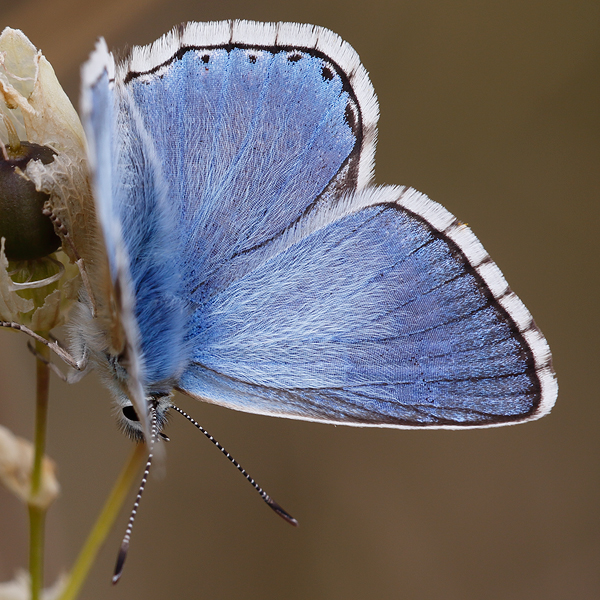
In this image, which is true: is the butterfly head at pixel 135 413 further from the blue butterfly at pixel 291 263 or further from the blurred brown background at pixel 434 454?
the blurred brown background at pixel 434 454

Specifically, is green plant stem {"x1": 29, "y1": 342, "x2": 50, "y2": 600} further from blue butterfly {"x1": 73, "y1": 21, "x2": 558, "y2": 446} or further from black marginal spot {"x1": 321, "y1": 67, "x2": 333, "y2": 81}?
black marginal spot {"x1": 321, "y1": 67, "x2": 333, "y2": 81}

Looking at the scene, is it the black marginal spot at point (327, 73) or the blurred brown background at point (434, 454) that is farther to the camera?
the blurred brown background at point (434, 454)

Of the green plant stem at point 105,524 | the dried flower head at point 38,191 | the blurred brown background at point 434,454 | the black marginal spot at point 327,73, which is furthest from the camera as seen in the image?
the blurred brown background at point 434,454

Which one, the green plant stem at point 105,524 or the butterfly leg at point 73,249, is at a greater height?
the butterfly leg at point 73,249

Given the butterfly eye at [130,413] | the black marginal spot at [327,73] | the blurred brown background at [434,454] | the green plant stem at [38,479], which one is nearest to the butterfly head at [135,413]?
the butterfly eye at [130,413]

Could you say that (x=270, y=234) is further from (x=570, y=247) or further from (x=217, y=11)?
(x=570, y=247)

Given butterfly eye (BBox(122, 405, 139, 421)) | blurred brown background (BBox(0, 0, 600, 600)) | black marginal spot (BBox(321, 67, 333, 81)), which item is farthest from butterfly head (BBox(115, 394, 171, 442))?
blurred brown background (BBox(0, 0, 600, 600))

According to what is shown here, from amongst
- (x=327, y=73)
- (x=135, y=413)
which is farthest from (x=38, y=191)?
(x=327, y=73)

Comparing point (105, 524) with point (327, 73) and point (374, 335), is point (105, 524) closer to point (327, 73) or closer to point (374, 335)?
point (374, 335)
